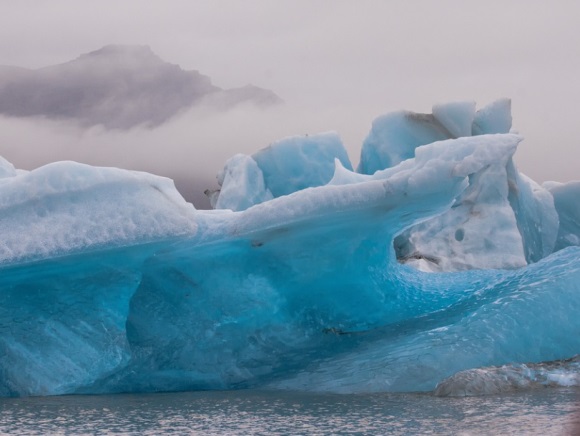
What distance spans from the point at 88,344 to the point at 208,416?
5.43 ft

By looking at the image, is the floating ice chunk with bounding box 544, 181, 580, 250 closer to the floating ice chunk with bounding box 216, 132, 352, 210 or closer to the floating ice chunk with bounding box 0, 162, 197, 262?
the floating ice chunk with bounding box 216, 132, 352, 210

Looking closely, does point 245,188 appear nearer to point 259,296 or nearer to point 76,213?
point 259,296

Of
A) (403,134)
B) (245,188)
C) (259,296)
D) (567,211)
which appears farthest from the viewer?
(567,211)

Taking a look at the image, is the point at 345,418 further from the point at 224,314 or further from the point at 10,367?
the point at 10,367

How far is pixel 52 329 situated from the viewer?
5.79 meters

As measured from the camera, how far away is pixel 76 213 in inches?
218

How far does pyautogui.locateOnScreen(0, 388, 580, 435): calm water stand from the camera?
152 inches

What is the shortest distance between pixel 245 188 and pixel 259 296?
4.75 meters

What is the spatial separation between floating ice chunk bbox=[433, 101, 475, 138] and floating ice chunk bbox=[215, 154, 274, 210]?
232 cm

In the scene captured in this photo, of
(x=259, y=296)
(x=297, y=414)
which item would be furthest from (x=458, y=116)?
(x=297, y=414)

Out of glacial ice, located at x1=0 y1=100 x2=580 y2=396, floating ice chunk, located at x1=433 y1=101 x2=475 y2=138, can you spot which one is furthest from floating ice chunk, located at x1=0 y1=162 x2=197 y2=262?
floating ice chunk, located at x1=433 y1=101 x2=475 y2=138

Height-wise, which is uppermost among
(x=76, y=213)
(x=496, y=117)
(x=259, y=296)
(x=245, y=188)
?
(x=496, y=117)

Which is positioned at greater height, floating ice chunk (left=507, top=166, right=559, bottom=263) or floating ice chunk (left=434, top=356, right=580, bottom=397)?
floating ice chunk (left=507, top=166, right=559, bottom=263)

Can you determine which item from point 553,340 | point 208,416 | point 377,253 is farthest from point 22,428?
point 553,340
